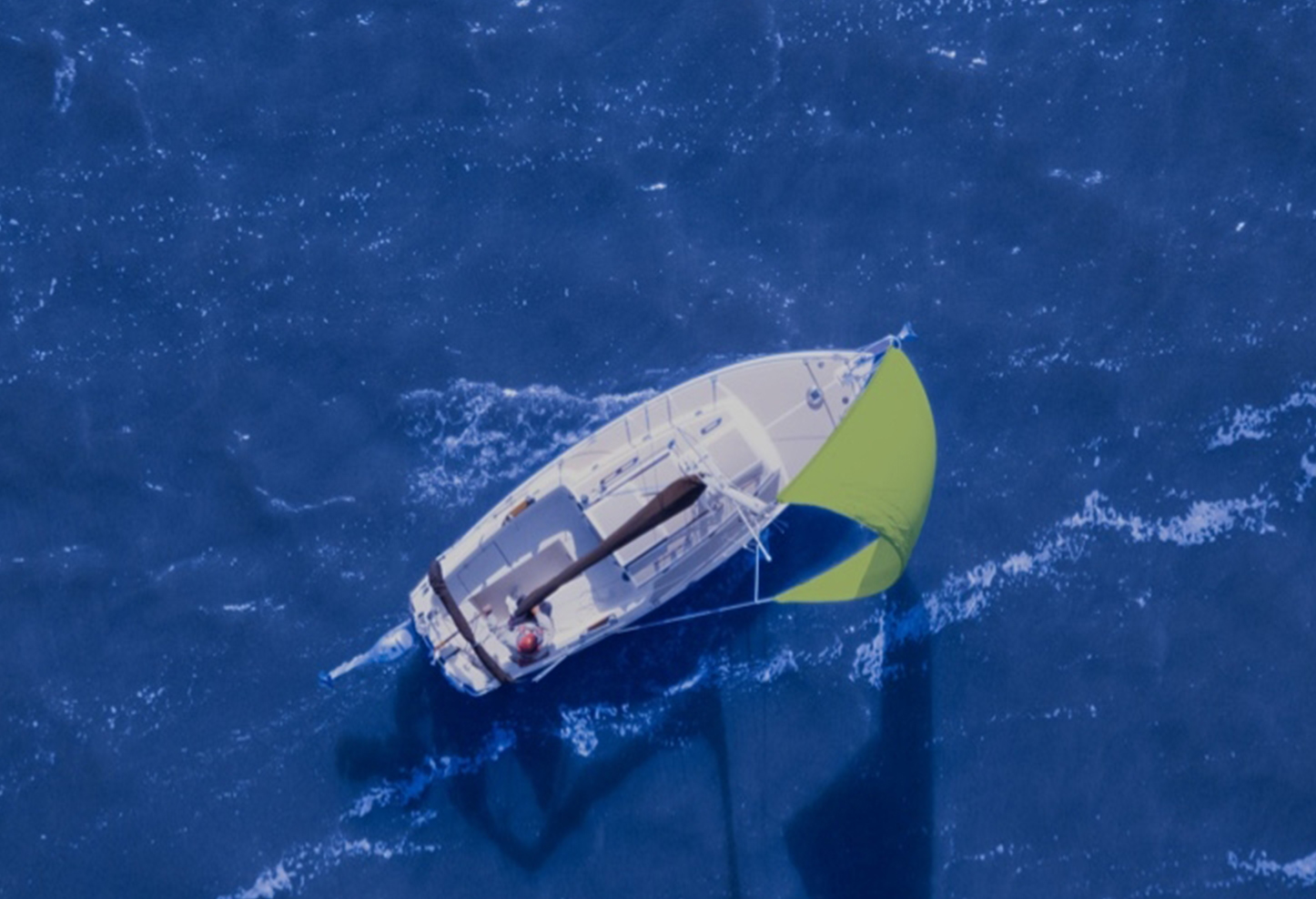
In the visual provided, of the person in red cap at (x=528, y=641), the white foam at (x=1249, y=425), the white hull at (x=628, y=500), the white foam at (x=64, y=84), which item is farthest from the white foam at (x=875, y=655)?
the white foam at (x=64, y=84)

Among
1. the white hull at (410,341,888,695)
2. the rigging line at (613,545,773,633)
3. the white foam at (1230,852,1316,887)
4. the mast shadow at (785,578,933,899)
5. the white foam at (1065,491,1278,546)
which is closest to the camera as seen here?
the white hull at (410,341,888,695)

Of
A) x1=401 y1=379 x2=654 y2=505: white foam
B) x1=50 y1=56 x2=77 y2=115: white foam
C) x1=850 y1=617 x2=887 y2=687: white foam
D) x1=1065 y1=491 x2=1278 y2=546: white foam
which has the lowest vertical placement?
x1=850 y1=617 x2=887 y2=687: white foam

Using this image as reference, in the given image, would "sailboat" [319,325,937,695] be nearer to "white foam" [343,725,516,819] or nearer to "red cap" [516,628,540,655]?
"red cap" [516,628,540,655]

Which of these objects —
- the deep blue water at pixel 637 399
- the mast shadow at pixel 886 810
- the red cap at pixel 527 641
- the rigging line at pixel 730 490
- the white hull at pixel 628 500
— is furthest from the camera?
the mast shadow at pixel 886 810

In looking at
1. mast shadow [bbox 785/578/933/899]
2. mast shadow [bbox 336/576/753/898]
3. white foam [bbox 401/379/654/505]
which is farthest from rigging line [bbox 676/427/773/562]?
mast shadow [bbox 785/578/933/899]

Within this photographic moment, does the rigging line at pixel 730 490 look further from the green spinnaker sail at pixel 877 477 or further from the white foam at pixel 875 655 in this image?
the white foam at pixel 875 655

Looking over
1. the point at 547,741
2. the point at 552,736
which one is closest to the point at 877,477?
the point at 552,736
